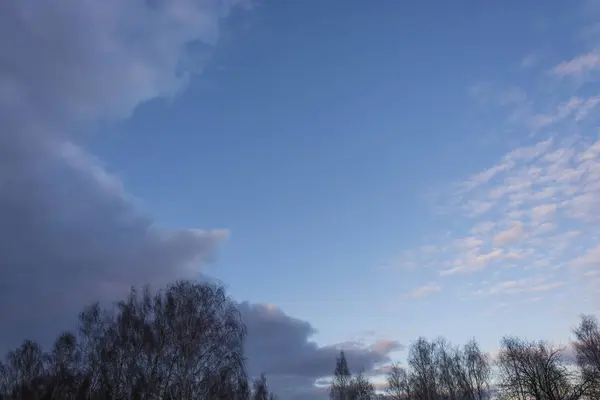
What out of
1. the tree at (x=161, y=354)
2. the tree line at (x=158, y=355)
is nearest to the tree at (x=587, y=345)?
the tree line at (x=158, y=355)

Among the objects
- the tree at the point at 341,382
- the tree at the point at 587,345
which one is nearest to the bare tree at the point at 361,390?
the tree at the point at 341,382

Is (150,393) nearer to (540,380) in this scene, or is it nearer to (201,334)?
(201,334)

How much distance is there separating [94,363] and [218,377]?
1668cm

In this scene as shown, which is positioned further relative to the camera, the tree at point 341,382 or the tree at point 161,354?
the tree at point 341,382

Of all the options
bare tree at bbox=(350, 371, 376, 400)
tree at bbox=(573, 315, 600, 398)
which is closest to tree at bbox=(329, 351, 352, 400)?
bare tree at bbox=(350, 371, 376, 400)

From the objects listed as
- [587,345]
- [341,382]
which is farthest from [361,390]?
[587,345]

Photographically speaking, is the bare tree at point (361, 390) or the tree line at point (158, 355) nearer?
the tree line at point (158, 355)

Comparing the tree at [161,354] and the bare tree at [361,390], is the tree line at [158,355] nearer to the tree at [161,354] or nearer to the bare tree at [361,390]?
the tree at [161,354]

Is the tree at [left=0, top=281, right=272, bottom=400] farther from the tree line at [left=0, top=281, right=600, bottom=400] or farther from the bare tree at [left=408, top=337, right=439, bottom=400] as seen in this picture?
the bare tree at [left=408, top=337, right=439, bottom=400]

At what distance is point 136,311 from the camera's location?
50688 millimetres

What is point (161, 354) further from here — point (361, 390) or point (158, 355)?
point (361, 390)

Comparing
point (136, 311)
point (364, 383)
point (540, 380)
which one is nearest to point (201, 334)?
point (136, 311)

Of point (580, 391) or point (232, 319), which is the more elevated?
point (232, 319)

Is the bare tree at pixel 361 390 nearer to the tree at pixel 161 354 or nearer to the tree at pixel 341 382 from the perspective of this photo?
the tree at pixel 341 382
